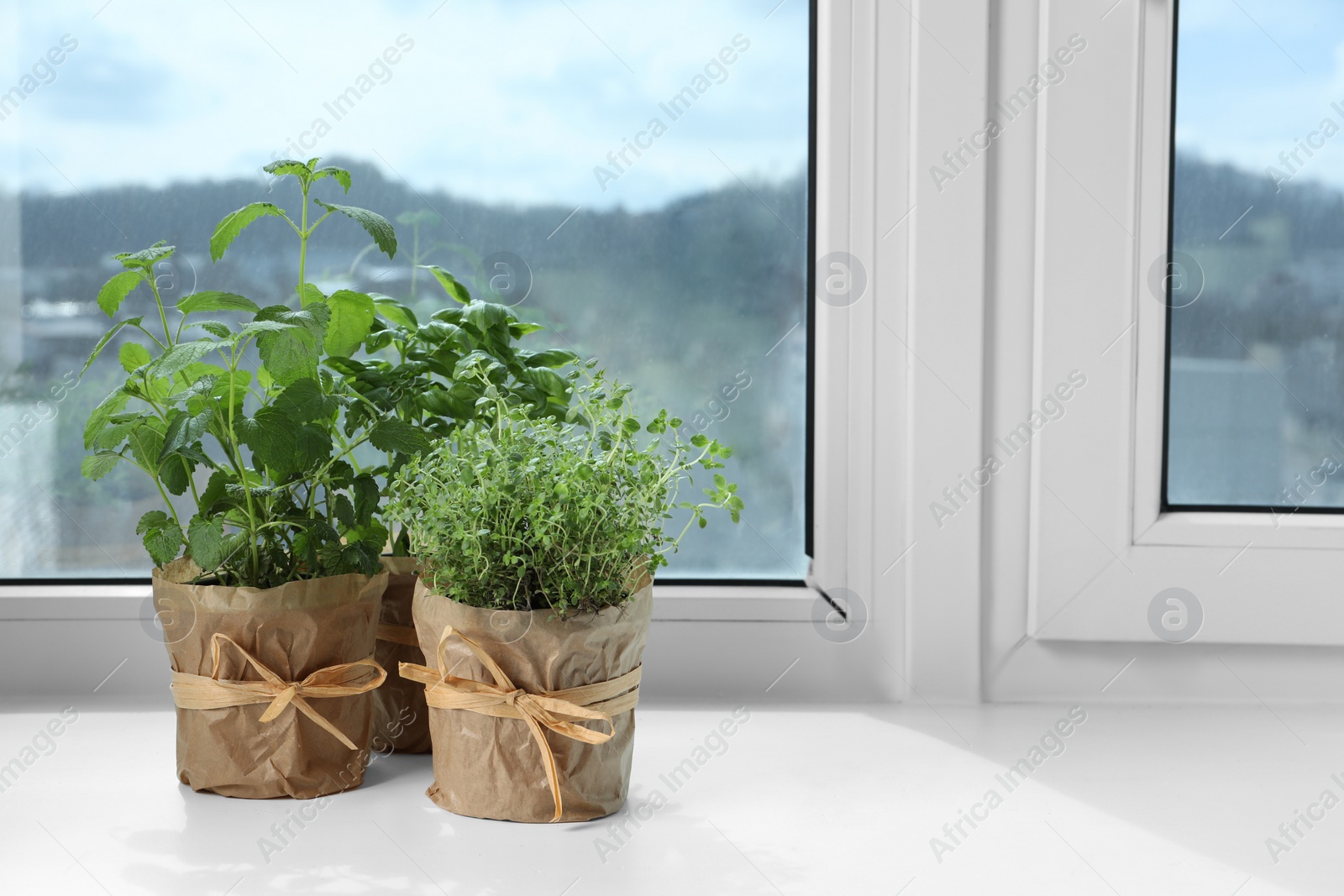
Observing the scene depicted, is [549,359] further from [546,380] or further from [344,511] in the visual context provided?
[344,511]

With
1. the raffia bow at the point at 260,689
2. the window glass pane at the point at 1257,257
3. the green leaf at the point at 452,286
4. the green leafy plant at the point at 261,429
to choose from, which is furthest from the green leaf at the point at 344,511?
the window glass pane at the point at 1257,257

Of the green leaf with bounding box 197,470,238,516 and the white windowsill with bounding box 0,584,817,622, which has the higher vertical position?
the green leaf with bounding box 197,470,238,516

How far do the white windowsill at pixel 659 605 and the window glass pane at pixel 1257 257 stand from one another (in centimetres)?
39

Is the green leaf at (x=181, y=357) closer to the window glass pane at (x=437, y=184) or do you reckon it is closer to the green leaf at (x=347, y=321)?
the green leaf at (x=347, y=321)

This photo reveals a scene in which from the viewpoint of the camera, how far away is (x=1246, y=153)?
1.03 m

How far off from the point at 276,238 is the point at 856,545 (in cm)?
64

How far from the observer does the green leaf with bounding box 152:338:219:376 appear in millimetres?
700

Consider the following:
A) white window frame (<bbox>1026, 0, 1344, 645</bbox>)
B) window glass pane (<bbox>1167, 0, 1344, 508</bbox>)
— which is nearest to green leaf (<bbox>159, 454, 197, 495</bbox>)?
white window frame (<bbox>1026, 0, 1344, 645</bbox>)

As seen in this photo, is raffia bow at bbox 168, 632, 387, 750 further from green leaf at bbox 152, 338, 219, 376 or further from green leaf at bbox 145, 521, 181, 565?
green leaf at bbox 152, 338, 219, 376

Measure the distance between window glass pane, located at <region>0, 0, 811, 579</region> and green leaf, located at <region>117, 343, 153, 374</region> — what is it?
0.81ft

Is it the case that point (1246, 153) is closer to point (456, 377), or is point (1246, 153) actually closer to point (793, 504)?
point (793, 504)

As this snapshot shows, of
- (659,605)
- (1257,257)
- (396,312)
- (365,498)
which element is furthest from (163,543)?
(1257,257)

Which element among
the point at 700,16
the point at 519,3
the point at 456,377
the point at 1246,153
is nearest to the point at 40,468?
the point at 456,377

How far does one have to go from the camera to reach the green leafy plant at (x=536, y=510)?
2.33 feet
